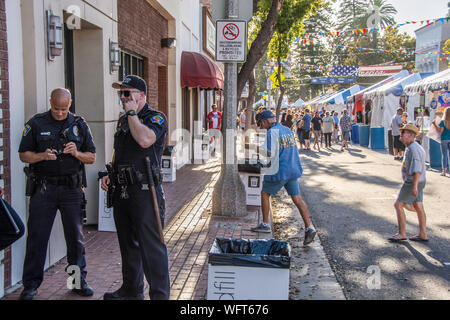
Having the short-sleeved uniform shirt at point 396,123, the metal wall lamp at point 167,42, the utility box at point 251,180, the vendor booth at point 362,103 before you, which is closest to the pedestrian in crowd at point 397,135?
the short-sleeved uniform shirt at point 396,123

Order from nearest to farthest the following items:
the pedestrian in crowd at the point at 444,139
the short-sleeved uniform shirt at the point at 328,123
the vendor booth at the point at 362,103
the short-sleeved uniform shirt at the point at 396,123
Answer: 1. the pedestrian in crowd at the point at 444,139
2. the short-sleeved uniform shirt at the point at 396,123
3. the short-sleeved uniform shirt at the point at 328,123
4. the vendor booth at the point at 362,103

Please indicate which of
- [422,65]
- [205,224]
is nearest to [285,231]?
[205,224]

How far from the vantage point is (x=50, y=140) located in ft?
14.5

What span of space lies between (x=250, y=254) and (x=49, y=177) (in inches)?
77.1

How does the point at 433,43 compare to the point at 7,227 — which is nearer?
the point at 7,227

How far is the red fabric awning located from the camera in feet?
47.3

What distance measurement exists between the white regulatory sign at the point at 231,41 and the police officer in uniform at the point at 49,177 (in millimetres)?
3939

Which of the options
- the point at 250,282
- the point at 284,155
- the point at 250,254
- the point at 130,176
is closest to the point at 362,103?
the point at 284,155

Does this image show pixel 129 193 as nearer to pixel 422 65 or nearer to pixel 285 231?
pixel 285 231

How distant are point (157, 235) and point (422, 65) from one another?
52.9 metres

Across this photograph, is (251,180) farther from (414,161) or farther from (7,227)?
(7,227)

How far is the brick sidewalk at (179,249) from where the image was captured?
4730 millimetres

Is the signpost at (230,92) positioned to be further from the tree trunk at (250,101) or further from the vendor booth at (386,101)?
the vendor booth at (386,101)
